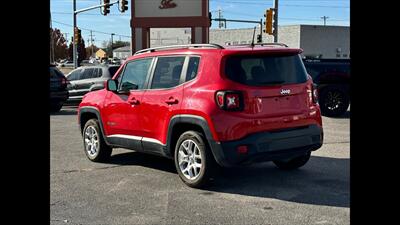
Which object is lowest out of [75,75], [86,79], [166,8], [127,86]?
[127,86]

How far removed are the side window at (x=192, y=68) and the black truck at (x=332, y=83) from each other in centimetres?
811

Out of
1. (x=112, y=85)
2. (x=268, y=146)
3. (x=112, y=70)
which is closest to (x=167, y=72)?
(x=112, y=85)

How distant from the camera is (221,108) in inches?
210

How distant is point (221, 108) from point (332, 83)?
29.4 feet

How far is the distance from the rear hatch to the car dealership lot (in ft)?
A: 3.26

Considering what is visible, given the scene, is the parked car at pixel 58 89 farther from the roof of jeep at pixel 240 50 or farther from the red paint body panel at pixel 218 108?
the roof of jeep at pixel 240 50

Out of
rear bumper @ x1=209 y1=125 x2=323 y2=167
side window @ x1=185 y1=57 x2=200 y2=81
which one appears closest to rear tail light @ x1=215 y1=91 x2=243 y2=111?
rear bumper @ x1=209 y1=125 x2=323 y2=167

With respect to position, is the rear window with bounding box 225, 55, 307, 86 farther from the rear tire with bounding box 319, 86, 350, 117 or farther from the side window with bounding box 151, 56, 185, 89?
the rear tire with bounding box 319, 86, 350, 117

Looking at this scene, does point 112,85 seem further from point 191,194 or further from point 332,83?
point 332,83

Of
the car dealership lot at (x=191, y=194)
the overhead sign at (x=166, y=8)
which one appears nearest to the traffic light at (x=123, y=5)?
Answer: the overhead sign at (x=166, y=8)
